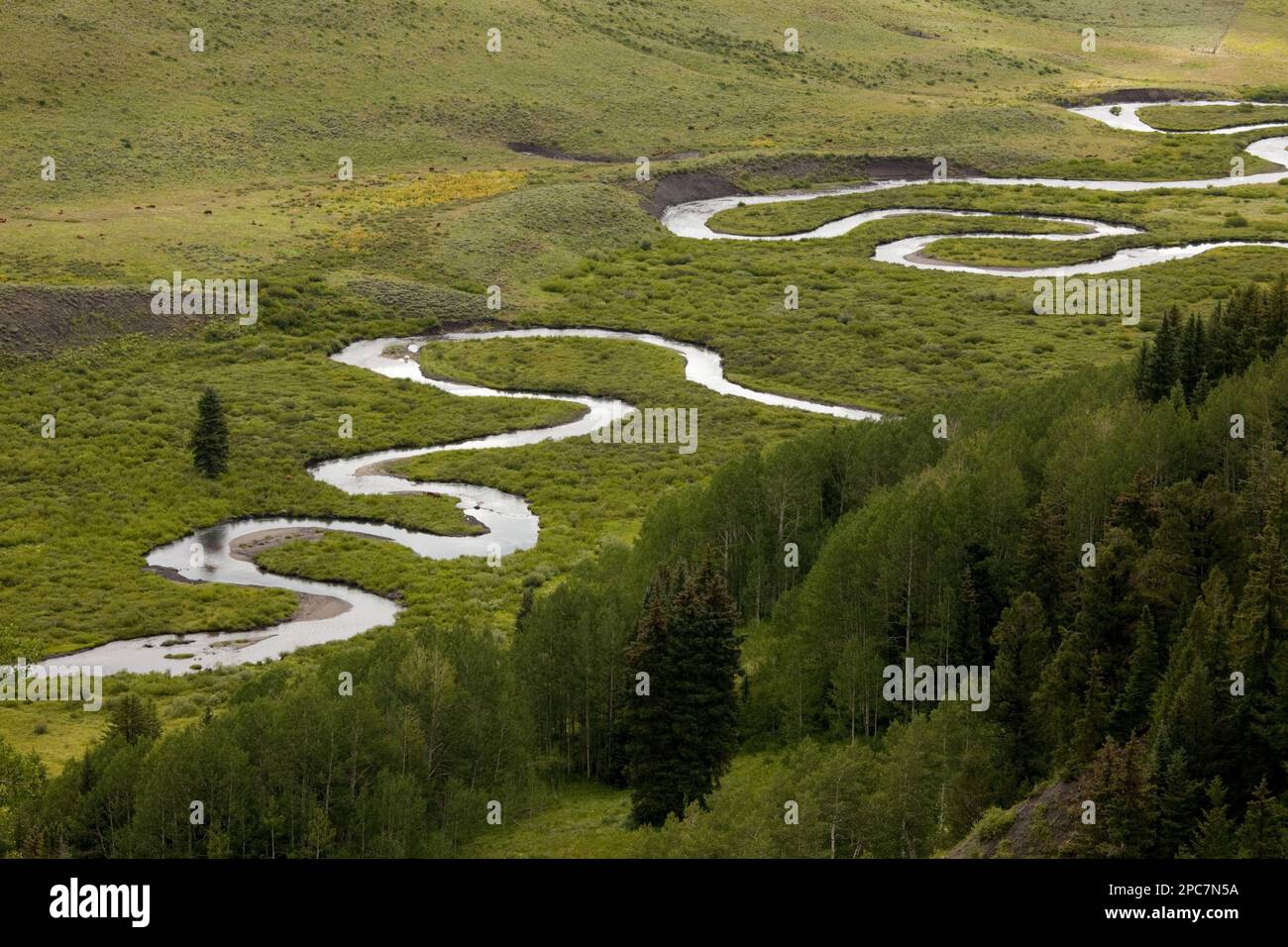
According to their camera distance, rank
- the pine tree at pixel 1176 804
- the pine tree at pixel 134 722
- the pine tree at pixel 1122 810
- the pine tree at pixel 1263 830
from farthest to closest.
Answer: the pine tree at pixel 134 722 → the pine tree at pixel 1176 804 → the pine tree at pixel 1122 810 → the pine tree at pixel 1263 830

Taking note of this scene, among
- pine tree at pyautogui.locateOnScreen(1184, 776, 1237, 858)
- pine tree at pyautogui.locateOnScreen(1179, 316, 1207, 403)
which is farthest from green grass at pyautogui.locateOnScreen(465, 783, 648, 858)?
pine tree at pyautogui.locateOnScreen(1179, 316, 1207, 403)

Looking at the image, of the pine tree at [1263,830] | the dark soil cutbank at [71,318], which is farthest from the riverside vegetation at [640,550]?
the dark soil cutbank at [71,318]

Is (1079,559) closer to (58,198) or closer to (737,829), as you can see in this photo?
(737,829)

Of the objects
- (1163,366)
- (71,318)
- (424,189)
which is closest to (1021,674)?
(1163,366)

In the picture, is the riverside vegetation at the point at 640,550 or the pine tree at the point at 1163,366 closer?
the riverside vegetation at the point at 640,550

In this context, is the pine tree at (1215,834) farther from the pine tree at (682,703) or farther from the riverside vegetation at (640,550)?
the pine tree at (682,703)

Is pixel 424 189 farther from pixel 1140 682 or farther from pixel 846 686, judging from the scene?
pixel 1140 682
